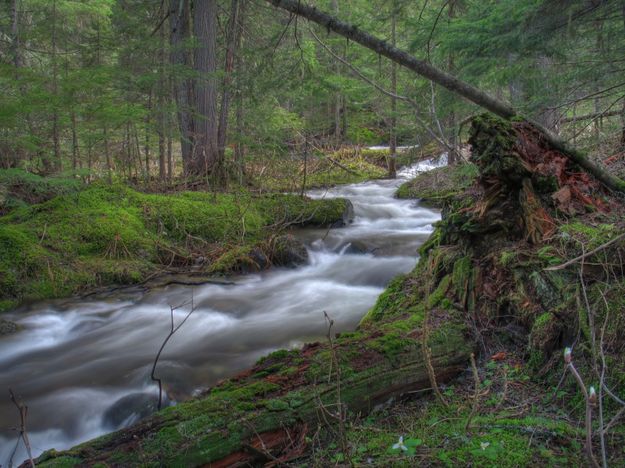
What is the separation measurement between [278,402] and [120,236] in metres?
5.57

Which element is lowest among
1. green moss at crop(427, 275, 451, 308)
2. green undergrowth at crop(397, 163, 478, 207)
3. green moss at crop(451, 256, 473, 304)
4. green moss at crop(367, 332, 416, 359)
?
green moss at crop(367, 332, 416, 359)

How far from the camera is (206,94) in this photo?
1063 centimetres

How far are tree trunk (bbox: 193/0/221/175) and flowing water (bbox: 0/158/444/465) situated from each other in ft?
12.5

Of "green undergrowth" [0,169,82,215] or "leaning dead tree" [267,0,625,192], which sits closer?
"leaning dead tree" [267,0,625,192]

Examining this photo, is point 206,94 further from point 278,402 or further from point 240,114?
point 278,402

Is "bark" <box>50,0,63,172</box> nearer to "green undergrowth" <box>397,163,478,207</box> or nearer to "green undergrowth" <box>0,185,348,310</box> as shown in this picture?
"green undergrowth" <box>0,185,348,310</box>

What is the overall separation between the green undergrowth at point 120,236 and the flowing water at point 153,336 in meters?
0.46

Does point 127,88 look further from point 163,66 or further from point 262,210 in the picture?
point 262,210

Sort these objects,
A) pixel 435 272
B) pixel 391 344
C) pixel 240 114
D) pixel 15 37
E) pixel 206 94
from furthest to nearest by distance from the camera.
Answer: pixel 240 114 → pixel 206 94 → pixel 15 37 → pixel 435 272 → pixel 391 344

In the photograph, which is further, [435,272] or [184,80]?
[184,80]

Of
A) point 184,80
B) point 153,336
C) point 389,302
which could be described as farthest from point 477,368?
point 184,80

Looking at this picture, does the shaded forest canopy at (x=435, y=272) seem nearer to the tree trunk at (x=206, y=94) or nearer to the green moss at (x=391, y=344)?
the green moss at (x=391, y=344)

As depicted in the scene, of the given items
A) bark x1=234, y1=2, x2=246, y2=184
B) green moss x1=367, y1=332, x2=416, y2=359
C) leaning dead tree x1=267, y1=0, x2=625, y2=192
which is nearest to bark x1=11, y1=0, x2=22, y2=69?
bark x1=234, y1=2, x2=246, y2=184

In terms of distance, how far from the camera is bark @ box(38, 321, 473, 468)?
2268 millimetres
